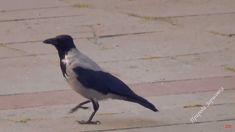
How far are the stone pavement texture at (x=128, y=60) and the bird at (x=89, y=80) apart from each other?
285 millimetres

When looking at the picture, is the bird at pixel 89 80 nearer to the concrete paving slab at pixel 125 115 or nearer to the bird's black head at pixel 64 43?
the bird's black head at pixel 64 43

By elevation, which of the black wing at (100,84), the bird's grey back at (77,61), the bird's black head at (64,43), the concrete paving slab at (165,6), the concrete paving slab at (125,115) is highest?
the bird's black head at (64,43)

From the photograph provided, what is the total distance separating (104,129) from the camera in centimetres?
873

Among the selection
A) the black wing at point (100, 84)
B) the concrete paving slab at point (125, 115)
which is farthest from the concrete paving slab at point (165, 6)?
the black wing at point (100, 84)

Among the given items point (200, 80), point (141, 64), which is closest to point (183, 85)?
point (200, 80)

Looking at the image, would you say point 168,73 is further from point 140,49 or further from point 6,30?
point 6,30

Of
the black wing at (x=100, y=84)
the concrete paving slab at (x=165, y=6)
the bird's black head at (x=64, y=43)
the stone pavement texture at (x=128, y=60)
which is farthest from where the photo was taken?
the concrete paving slab at (x=165, y=6)

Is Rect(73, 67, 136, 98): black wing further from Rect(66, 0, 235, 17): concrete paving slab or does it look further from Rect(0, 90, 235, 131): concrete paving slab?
Rect(66, 0, 235, 17): concrete paving slab

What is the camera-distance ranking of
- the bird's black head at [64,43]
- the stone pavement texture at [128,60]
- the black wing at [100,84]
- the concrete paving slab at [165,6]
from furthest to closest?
the concrete paving slab at [165,6] < the stone pavement texture at [128,60] < the bird's black head at [64,43] < the black wing at [100,84]

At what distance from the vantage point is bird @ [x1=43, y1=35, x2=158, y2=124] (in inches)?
342

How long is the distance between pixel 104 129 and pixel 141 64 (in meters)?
2.95

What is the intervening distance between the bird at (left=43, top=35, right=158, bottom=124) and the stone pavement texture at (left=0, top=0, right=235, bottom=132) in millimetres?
285

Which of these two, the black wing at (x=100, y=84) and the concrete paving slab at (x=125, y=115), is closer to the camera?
the black wing at (x=100, y=84)

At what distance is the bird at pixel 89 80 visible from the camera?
342 inches
